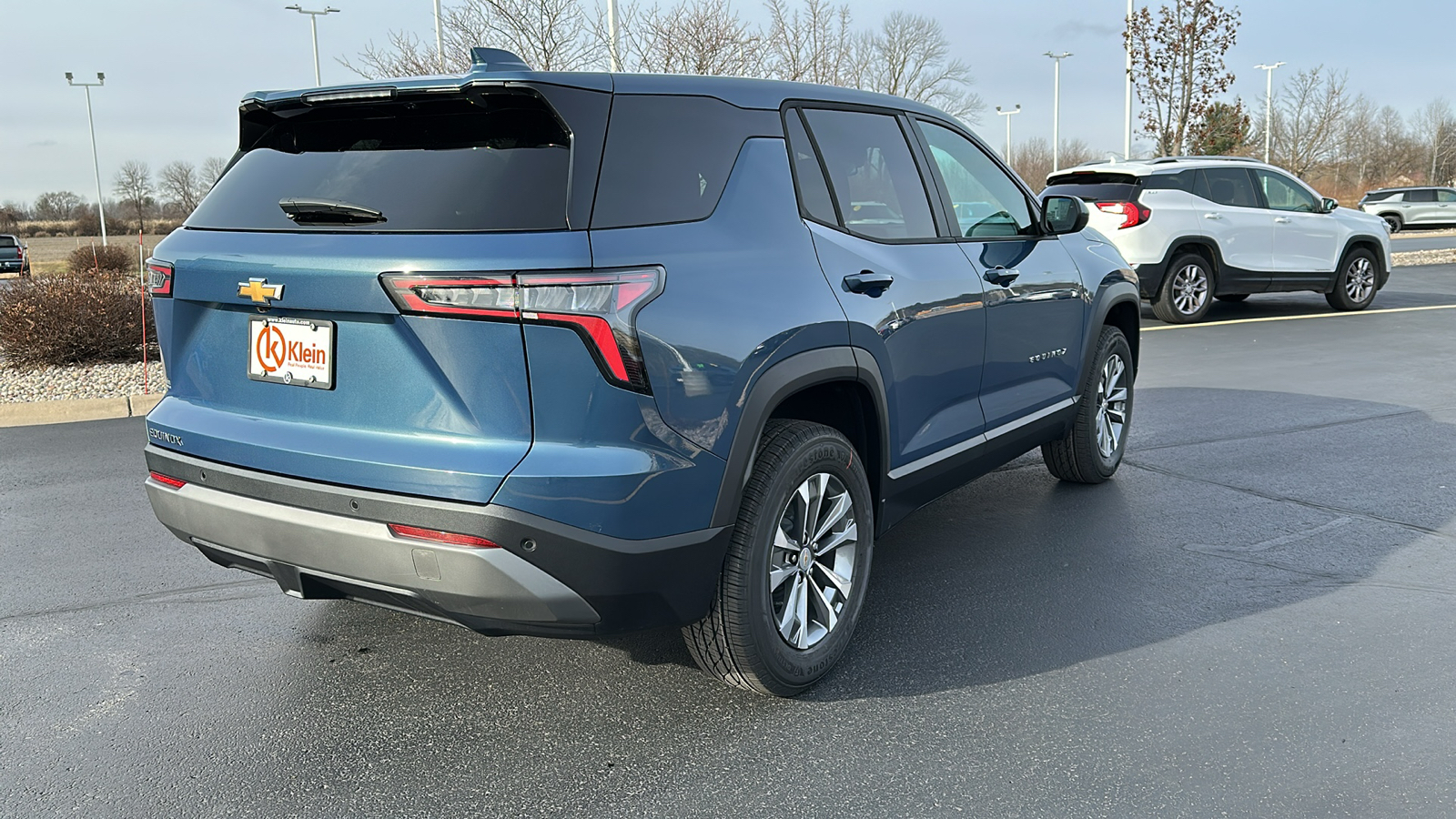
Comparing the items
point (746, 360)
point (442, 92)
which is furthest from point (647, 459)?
point (442, 92)

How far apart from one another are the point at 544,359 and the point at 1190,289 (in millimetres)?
12039

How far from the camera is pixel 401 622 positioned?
3879 mm

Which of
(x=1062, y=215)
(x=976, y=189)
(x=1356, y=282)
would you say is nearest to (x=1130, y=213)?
(x=1356, y=282)

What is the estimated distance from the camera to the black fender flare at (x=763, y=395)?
2.87 metres

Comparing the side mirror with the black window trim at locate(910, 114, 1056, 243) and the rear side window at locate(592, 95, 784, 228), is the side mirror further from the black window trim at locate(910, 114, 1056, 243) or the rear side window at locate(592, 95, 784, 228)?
the rear side window at locate(592, 95, 784, 228)

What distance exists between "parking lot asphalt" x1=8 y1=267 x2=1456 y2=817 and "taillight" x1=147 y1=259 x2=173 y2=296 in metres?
1.23

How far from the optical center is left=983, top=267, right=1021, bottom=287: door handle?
418cm

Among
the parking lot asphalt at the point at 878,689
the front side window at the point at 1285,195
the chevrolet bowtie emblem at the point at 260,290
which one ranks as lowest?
the parking lot asphalt at the point at 878,689

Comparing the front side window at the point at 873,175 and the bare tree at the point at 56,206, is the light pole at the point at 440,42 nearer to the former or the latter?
the front side window at the point at 873,175

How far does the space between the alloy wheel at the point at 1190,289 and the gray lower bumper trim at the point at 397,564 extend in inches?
464

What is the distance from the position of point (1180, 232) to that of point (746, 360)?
11080 millimetres

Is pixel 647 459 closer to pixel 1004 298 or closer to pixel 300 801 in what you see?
pixel 300 801

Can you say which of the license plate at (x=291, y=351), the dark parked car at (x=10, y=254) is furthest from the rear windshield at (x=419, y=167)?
the dark parked car at (x=10, y=254)

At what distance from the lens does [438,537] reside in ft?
8.52
